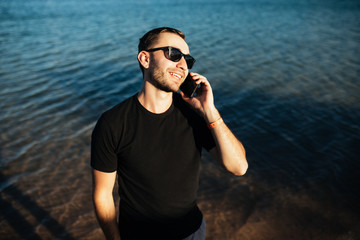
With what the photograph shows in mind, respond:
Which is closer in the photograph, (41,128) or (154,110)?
(154,110)

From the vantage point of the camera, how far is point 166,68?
2.46 metres

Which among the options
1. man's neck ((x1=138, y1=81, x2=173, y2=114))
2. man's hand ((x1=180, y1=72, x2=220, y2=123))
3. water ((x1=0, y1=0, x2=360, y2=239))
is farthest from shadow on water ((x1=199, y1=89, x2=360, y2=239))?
man's neck ((x1=138, y1=81, x2=173, y2=114))

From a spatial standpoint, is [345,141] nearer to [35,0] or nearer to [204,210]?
[204,210]

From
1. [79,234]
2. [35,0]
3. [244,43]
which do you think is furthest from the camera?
[35,0]

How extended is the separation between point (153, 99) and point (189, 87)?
0.46 metres

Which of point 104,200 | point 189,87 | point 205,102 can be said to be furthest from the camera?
point 189,87

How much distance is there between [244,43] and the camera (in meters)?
16.4

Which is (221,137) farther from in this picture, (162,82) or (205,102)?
(162,82)

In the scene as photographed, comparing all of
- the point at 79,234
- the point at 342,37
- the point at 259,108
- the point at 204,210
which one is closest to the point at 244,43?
the point at 342,37

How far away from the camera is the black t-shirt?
2230 mm

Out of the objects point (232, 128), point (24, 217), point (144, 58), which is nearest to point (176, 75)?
point (144, 58)

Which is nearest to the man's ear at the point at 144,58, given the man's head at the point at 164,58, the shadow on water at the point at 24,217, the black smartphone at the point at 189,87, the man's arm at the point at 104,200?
the man's head at the point at 164,58

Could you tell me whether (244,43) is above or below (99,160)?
below

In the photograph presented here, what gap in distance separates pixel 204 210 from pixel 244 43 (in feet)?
44.6
